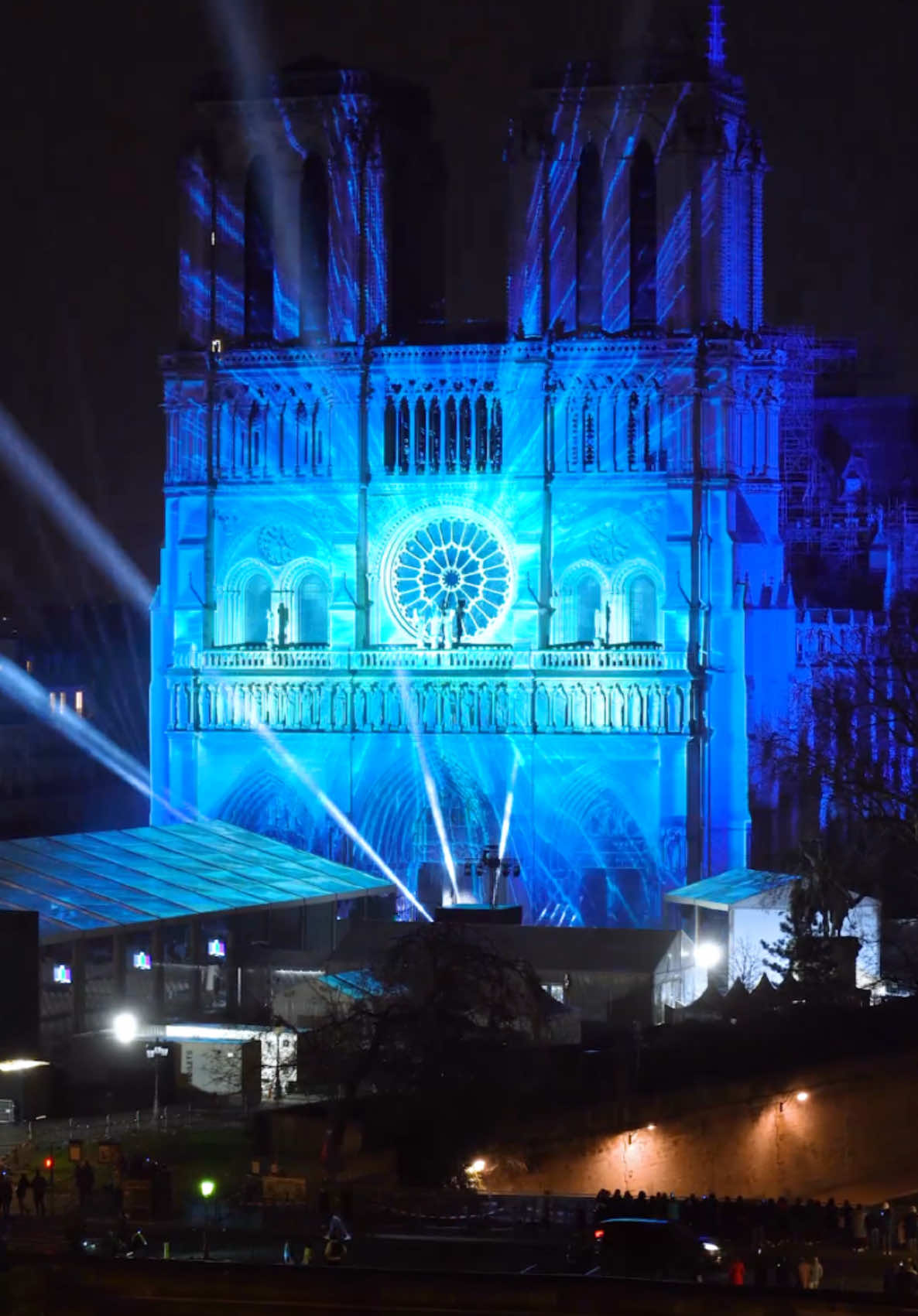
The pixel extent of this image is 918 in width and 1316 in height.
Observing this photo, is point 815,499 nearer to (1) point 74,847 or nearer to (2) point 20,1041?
(1) point 74,847

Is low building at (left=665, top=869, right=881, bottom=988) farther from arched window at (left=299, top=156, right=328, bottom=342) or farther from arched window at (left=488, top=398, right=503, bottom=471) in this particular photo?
arched window at (left=299, top=156, right=328, bottom=342)

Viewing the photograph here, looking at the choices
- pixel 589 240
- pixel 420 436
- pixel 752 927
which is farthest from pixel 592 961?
pixel 589 240

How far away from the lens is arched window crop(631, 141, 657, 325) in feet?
212

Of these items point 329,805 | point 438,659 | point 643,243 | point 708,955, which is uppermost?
point 643,243

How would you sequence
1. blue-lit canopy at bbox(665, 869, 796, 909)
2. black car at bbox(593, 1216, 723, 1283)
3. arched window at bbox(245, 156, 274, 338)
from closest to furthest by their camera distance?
black car at bbox(593, 1216, 723, 1283) → blue-lit canopy at bbox(665, 869, 796, 909) → arched window at bbox(245, 156, 274, 338)

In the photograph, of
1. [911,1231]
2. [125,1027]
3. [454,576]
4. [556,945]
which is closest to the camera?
[911,1231]

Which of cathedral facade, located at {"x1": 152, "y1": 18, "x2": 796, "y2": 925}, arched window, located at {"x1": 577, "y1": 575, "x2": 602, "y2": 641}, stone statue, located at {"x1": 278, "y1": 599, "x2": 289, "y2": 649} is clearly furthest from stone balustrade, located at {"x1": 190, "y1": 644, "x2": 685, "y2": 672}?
arched window, located at {"x1": 577, "y1": 575, "x2": 602, "y2": 641}

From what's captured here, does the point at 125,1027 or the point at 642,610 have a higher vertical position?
the point at 642,610

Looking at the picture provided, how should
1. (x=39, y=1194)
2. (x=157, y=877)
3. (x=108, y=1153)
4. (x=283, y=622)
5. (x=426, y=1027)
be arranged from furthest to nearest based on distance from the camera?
(x=283, y=622)
(x=157, y=877)
(x=426, y=1027)
(x=108, y=1153)
(x=39, y=1194)

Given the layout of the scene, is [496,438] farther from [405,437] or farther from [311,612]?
[311,612]

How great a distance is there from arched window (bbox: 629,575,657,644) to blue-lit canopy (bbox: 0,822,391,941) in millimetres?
7892

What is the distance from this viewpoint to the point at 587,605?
64.6 meters

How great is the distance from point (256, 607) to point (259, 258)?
819cm

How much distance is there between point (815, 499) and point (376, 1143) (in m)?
42.1
